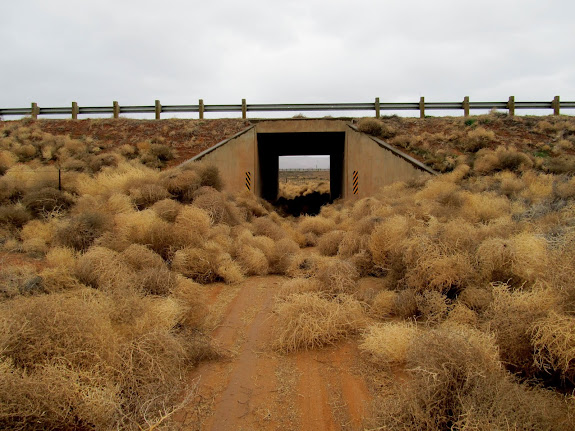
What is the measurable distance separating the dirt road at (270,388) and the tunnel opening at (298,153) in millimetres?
16167

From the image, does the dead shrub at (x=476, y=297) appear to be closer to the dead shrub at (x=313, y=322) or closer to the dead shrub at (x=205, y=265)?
the dead shrub at (x=313, y=322)

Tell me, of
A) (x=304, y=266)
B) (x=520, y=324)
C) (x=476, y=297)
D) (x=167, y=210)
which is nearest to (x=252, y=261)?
(x=304, y=266)

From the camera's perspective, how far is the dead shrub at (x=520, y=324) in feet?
11.7

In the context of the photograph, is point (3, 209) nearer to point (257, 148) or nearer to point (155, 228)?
point (155, 228)

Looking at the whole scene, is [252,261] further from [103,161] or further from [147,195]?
[103,161]

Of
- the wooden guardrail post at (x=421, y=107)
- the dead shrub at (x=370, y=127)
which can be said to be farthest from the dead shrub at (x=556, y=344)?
the wooden guardrail post at (x=421, y=107)

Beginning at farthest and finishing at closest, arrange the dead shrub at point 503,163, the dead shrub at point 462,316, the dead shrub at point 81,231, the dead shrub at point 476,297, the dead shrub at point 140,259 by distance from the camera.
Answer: the dead shrub at point 503,163 → the dead shrub at point 81,231 → the dead shrub at point 140,259 → the dead shrub at point 476,297 → the dead shrub at point 462,316

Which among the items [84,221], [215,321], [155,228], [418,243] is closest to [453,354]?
[418,243]

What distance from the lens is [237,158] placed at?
1984 cm

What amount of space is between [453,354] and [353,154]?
17505mm

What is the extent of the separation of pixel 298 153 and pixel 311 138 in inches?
299

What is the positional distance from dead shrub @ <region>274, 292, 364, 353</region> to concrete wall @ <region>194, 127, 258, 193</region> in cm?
1453

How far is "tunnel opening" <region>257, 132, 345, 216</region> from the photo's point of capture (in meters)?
21.7

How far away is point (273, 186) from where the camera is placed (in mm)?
26141
